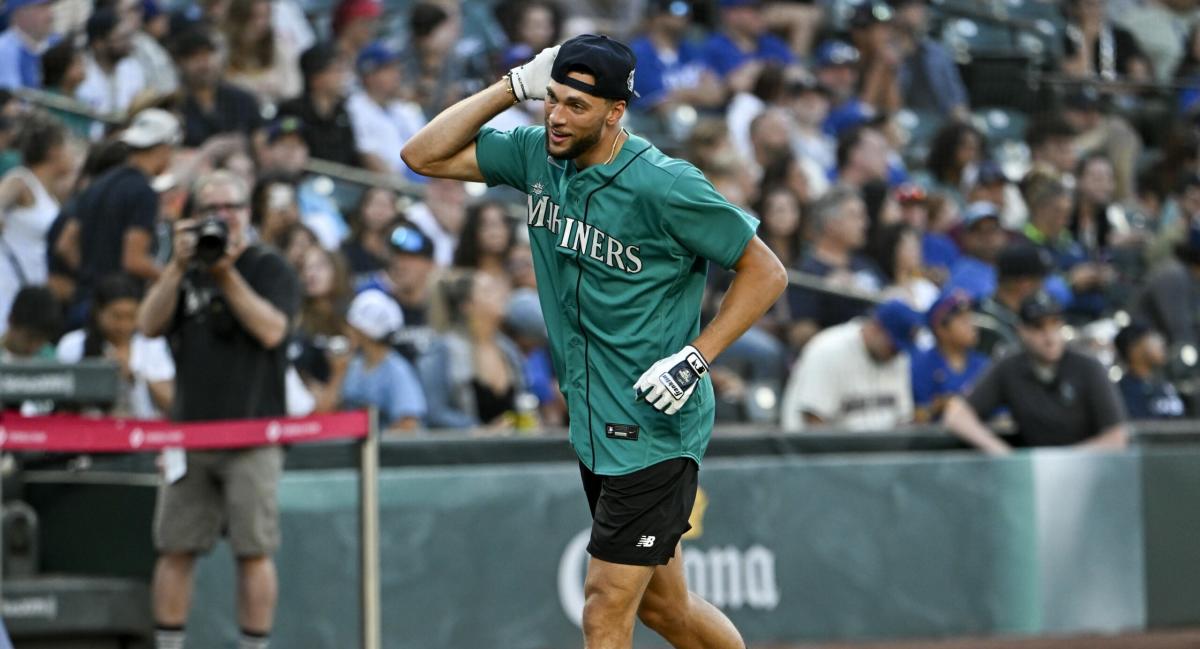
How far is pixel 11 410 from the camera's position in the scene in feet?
28.9

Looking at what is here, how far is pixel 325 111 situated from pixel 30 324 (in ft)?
12.8

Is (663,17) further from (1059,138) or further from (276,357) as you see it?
(276,357)

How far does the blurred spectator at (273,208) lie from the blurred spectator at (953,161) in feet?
20.5

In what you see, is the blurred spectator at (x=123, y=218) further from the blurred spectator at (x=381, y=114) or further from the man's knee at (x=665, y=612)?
the man's knee at (x=665, y=612)

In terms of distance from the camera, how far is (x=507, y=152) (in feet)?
20.7

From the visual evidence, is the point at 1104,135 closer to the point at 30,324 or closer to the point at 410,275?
the point at 410,275

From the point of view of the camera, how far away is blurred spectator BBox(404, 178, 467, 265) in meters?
12.3

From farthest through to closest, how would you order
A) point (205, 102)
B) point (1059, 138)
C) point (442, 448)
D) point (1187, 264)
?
point (1059, 138)
point (1187, 264)
point (205, 102)
point (442, 448)

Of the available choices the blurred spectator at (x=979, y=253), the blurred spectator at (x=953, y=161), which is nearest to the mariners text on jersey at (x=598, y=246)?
the blurred spectator at (x=979, y=253)

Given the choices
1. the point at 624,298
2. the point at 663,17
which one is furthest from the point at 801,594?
the point at 663,17

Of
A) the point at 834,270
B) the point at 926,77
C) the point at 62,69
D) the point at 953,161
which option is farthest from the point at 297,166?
the point at 926,77

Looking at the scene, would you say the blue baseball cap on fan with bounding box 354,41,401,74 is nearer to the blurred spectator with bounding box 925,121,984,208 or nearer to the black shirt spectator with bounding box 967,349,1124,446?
the blurred spectator with bounding box 925,121,984,208

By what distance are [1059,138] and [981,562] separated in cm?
651

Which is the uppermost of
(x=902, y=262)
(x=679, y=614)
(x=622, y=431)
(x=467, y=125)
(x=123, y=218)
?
(x=467, y=125)
